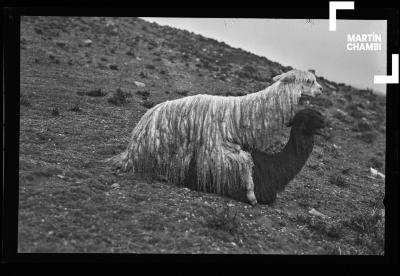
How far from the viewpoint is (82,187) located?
20.2ft

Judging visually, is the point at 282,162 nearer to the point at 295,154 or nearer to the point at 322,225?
the point at 295,154

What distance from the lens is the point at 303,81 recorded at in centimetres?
636

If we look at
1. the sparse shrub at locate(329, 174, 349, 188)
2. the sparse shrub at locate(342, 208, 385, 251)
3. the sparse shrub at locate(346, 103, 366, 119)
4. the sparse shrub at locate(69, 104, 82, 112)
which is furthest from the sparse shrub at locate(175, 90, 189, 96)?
the sparse shrub at locate(346, 103, 366, 119)

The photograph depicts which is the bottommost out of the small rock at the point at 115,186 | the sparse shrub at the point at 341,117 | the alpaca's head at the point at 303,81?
the small rock at the point at 115,186

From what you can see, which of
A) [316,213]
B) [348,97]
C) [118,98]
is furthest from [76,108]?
[348,97]

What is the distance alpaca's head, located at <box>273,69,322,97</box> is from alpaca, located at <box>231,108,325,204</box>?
360 mm

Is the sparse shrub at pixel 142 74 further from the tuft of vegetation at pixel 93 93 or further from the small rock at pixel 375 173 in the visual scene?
the small rock at pixel 375 173

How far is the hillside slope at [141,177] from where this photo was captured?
222 inches

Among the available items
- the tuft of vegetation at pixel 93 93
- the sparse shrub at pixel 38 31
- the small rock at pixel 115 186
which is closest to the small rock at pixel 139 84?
the tuft of vegetation at pixel 93 93

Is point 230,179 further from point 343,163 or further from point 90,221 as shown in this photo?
point 343,163

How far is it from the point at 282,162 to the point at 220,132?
1.18m

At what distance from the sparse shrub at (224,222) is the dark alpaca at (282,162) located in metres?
0.58
